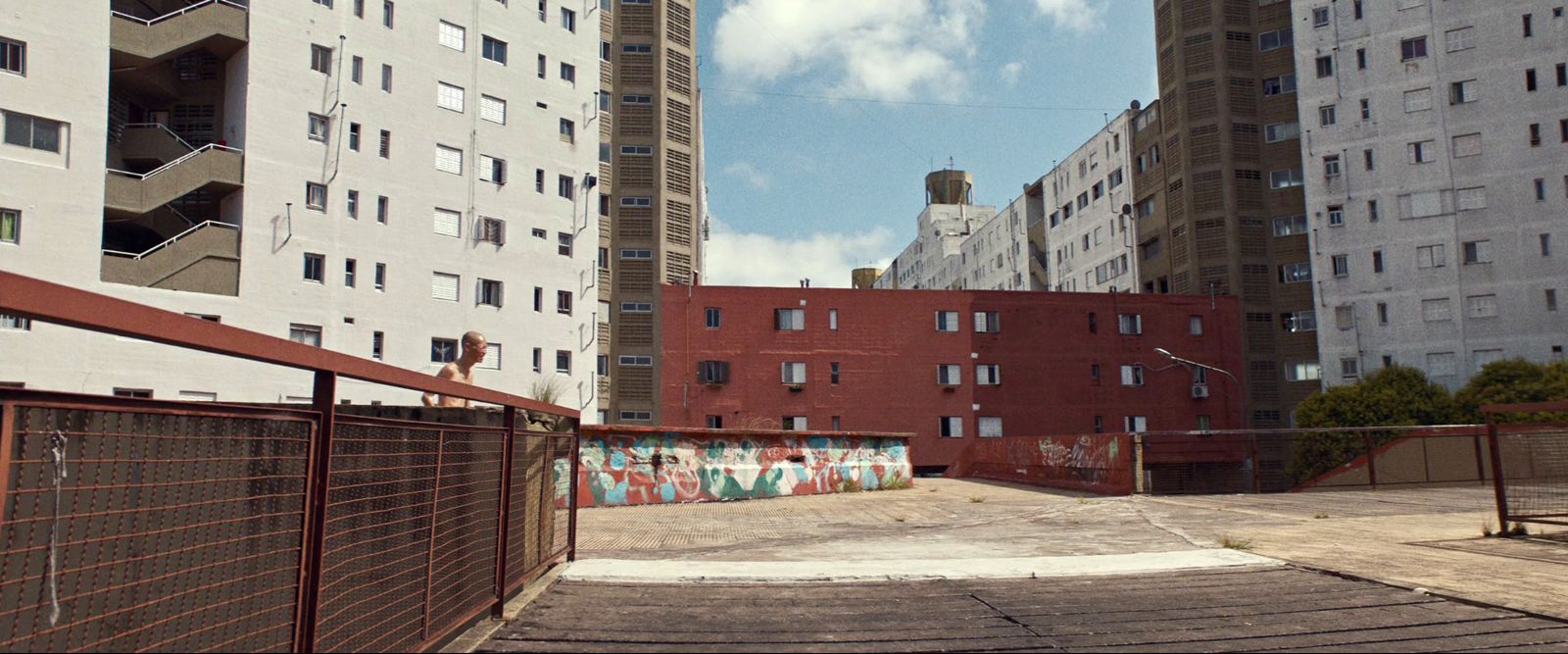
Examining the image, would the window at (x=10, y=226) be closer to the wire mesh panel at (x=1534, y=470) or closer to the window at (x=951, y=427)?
the wire mesh panel at (x=1534, y=470)

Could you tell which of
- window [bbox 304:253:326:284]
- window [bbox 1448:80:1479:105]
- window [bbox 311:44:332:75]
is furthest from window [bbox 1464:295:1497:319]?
window [bbox 311:44:332:75]

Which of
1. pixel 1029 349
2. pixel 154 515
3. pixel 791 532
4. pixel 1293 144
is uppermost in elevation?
pixel 1293 144

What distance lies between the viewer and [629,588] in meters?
8.51

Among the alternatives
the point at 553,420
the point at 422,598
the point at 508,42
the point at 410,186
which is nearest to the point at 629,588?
the point at 422,598

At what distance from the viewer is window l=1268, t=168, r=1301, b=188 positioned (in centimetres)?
6469

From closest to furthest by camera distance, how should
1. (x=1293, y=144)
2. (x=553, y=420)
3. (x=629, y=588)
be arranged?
(x=629, y=588) < (x=553, y=420) < (x=1293, y=144)

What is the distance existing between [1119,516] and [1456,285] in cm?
5307

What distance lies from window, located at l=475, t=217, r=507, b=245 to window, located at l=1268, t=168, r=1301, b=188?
46401mm

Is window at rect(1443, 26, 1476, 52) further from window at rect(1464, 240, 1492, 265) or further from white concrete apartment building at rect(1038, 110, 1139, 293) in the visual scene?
white concrete apartment building at rect(1038, 110, 1139, 293)

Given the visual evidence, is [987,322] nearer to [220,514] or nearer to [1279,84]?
[1279,84]

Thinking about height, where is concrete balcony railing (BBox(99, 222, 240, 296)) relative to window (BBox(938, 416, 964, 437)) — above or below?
above

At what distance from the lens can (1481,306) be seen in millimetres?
57281

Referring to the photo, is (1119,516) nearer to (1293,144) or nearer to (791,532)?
(791,532)

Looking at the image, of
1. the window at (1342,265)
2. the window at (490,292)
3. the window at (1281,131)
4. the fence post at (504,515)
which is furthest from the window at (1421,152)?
the fence post at (504,515)
